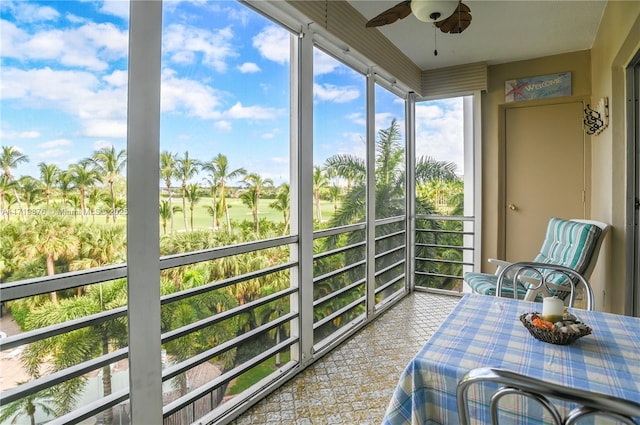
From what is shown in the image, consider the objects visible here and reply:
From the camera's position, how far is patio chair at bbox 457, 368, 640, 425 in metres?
0.68

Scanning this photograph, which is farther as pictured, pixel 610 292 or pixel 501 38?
pixel 501 38

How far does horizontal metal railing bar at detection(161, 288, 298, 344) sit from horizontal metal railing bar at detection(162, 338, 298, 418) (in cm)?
29

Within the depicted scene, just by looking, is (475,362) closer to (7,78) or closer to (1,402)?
(1,402)

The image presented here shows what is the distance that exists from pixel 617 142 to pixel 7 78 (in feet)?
10.8

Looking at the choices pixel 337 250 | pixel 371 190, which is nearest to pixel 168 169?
pixel 337 250

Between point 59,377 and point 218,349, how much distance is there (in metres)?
0.71

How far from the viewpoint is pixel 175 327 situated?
163 centimetres

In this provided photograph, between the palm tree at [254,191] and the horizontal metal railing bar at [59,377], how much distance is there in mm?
896

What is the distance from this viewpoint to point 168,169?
1576 millimetres

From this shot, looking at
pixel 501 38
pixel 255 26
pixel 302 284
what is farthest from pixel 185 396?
pixel 501 38

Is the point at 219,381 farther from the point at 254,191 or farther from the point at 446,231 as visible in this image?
the point at 446,231

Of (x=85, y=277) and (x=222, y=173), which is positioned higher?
(x=222, y=173)

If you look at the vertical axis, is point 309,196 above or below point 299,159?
below

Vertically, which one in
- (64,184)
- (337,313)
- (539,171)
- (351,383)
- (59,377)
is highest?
(539,171)
